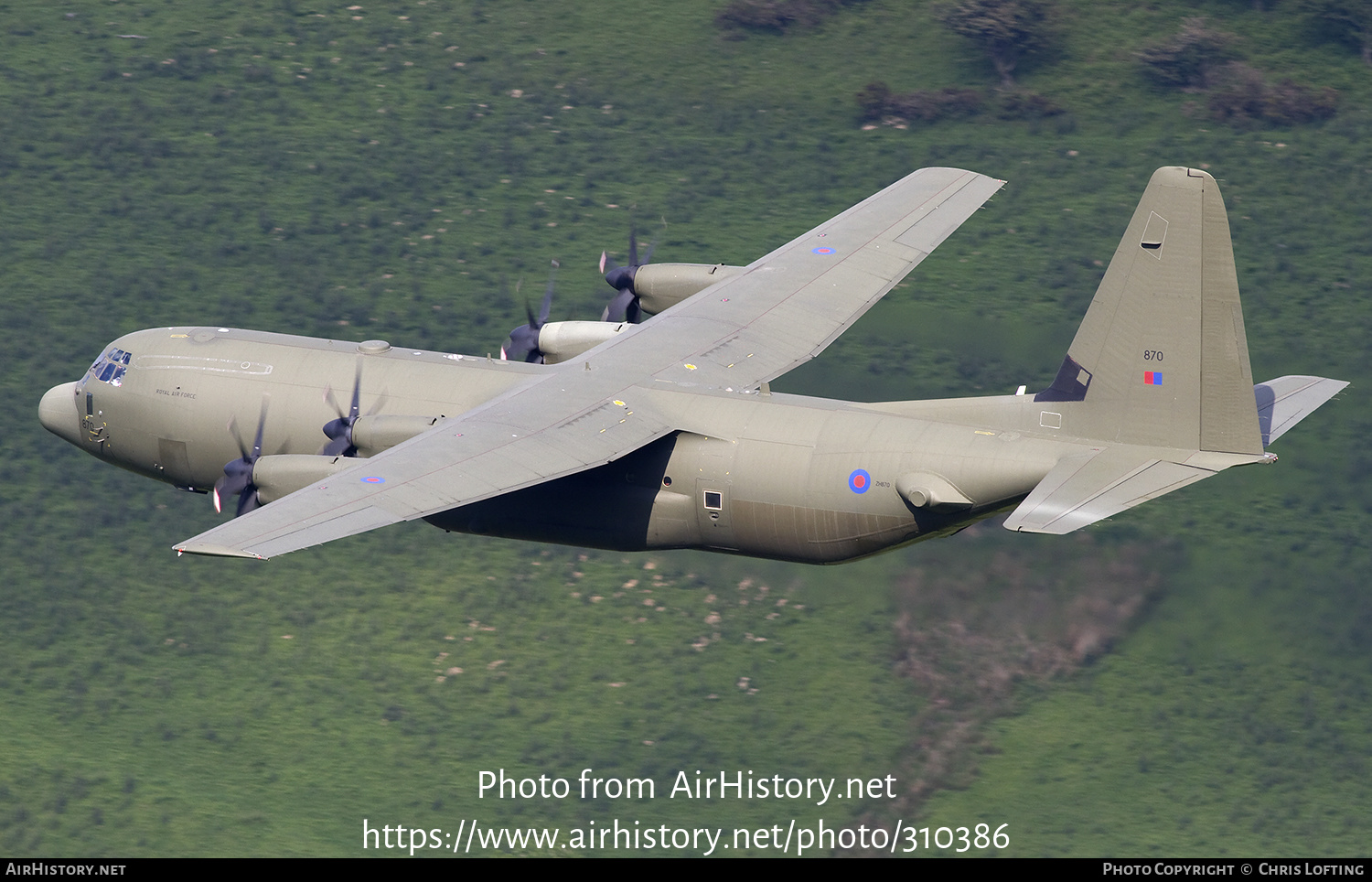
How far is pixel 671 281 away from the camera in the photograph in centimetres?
5525

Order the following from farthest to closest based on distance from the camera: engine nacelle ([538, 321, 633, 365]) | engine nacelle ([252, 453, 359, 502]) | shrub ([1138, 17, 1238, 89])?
shrub ([1138, 17, 1238, 89]) < engine nacelle ([538, 321, 633, 365]) < engine nacelle ([252, 453, 359, 502])

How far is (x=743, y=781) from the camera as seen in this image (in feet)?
186

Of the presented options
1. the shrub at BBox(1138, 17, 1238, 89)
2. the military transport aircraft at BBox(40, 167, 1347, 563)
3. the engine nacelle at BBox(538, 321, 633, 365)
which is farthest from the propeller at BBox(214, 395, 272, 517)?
the shrub at BBox(1138, 17, 1238, 89)

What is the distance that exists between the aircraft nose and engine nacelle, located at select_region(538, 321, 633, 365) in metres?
12.5

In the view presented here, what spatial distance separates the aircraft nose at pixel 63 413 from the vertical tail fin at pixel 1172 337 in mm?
26340

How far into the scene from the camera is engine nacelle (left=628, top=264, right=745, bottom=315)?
5500cm

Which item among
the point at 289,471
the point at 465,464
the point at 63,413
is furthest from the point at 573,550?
the point at 465,464

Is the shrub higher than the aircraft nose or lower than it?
higher

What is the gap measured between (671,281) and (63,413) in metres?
16.7

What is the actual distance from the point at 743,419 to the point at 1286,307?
33295mm

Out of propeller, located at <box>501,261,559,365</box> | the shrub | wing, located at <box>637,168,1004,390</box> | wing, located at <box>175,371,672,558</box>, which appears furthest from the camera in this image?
the shrub

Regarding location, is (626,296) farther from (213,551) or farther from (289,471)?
(213,551)

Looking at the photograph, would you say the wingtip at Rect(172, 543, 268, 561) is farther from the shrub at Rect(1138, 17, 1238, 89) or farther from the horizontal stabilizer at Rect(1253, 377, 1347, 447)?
the shrub at Rect(1138, 17, 1238, 89)

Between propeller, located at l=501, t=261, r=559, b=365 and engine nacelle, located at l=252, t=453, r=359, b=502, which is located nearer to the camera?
engine nacelle, located at l=252, t=453, r=359, b=502
